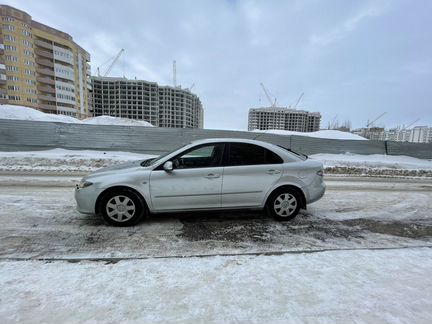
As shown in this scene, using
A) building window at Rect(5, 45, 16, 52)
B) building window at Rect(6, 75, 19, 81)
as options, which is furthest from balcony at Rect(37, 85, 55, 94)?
building window at Rect(5, 45, 16, 52)

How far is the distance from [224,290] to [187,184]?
202cm

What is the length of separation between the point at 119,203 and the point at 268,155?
2.77 m

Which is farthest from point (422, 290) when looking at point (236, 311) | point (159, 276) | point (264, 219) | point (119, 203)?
point (119, 203)

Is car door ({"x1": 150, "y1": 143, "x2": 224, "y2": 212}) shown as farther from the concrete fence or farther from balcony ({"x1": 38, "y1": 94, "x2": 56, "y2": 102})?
balcony ({"x1": 38, "y1": 94, "x2": 56, "y2": 102})

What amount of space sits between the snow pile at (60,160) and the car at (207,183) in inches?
267

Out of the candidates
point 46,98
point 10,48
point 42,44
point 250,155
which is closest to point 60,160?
point 250,155

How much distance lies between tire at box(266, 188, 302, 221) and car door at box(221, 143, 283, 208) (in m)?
0.21

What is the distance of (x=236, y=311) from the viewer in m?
2.23

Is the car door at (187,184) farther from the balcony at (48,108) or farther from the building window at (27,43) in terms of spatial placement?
the building window at (27,43)

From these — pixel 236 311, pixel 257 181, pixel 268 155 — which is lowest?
pixel 236 311

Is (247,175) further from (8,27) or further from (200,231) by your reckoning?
(8,27)

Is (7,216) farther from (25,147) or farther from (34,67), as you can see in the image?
(34,67)

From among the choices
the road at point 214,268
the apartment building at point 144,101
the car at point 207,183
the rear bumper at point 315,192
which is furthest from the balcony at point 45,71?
the rear bumper at point 315,192

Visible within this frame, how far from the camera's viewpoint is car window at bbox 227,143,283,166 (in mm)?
4465
